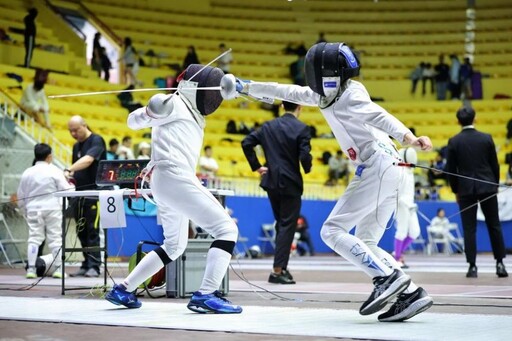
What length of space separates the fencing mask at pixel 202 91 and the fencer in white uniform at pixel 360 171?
76cm

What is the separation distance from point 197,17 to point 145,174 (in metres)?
20.7

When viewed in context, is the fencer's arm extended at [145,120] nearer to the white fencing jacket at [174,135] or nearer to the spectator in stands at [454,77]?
the white fencing jacket at [174,135]

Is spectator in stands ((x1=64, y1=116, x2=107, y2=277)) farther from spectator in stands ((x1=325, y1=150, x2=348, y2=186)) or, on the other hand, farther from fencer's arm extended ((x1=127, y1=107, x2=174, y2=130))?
spectator in stands ((x1=325, y1=150, x2=348, y2=186))

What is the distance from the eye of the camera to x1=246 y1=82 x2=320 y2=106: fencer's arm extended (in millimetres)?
5668

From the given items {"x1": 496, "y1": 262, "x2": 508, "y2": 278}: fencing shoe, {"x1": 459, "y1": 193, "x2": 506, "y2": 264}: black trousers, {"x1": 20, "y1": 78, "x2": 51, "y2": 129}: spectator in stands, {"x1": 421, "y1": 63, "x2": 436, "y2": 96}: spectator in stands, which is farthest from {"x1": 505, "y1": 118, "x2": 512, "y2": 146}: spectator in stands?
{"x1": 496, "y1": 262, "x2": 508, "y2": 278}: fencing shoe

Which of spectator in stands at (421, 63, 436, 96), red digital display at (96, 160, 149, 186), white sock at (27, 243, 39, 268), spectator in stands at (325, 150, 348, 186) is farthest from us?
spectator in stands at (421, 63, 436, 96)

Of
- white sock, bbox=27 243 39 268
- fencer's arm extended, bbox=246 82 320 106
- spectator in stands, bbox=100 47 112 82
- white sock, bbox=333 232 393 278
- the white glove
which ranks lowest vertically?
white sock, bbox=27 243 39 268

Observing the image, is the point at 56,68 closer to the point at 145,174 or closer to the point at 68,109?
the point at 68,109

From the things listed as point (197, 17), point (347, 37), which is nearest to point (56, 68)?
point (197, 17)

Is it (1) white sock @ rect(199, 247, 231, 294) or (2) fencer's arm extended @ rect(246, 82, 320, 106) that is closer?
(2) fencer's arm extended @ rect(246, 82, 320, 106)

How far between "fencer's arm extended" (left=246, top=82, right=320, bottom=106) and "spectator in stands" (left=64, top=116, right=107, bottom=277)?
4295mm

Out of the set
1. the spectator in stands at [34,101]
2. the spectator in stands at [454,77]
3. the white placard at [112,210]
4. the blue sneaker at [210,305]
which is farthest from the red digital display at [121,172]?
the spectator in stands at [454,77]

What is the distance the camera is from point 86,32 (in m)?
24.1

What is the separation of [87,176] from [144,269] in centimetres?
417
